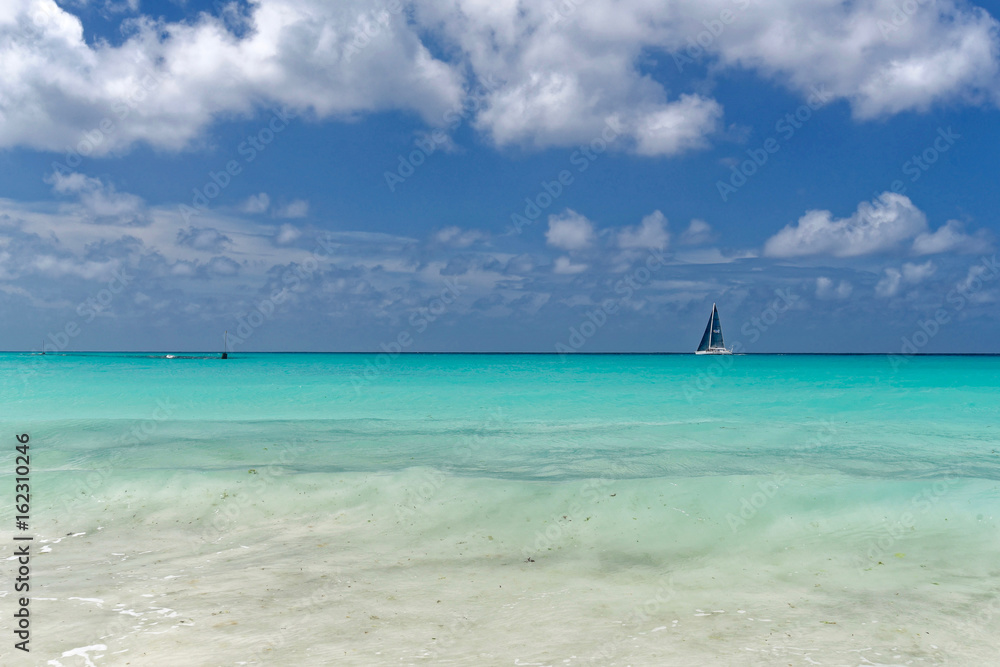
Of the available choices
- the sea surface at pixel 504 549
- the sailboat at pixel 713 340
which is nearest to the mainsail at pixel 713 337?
the sailboat at pixel 713 340

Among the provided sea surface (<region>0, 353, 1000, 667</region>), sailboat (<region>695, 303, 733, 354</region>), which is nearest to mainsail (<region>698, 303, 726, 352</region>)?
sailboat (<region>695, 303, 733, 354</region>)

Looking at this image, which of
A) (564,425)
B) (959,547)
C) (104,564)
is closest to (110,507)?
(104,564)

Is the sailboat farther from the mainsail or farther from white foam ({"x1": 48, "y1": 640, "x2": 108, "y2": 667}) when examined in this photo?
white foam ({"x1": 48, "y1": 640, "x2": 108, "y2": 667})

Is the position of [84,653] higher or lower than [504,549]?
higher

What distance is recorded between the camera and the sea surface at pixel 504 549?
5.25 metres

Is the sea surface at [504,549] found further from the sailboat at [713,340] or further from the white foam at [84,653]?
the sailboat at [713,340]

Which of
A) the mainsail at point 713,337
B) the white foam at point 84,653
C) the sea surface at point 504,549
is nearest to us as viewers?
the white foam at point 84,653

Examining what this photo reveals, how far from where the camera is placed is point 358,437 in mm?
17516

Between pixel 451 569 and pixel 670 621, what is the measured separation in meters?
2.54

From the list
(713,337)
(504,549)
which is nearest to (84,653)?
(504,549)

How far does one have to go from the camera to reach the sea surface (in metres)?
5.25

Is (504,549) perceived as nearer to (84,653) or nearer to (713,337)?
(84,653)

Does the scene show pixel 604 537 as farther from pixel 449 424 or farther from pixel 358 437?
pixel 449 424

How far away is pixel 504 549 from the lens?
8055mm
